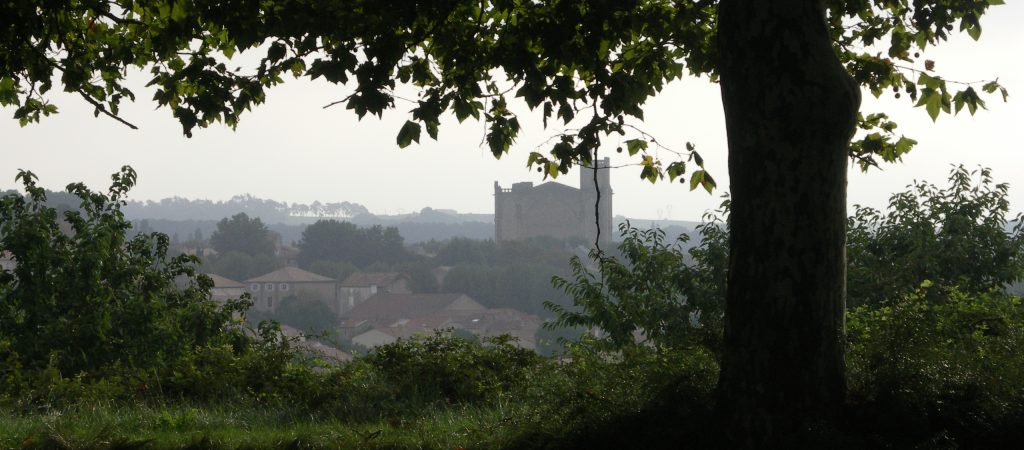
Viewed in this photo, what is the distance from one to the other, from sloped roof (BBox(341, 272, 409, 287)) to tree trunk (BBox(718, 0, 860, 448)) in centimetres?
10872

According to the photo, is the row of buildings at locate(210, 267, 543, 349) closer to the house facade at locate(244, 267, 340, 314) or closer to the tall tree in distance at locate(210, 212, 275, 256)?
the house facade at locate(244, 267, 340, 314)

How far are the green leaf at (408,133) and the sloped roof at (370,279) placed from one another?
106675 mm

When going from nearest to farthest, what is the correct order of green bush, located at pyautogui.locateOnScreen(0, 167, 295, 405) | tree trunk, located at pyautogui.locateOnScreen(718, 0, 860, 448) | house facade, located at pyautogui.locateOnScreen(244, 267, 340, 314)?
1. tree trunk, located at pyautogui.locateOnScreen(718, 0, 860, 448)
2. green bush, located at pyautogui.locateOnScreen(0, 167, 295, 405)
3. house facade, located at pyautogui.locateOnScreen(244, 267, 340, 314)

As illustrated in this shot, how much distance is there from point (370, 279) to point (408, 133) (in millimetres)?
109205

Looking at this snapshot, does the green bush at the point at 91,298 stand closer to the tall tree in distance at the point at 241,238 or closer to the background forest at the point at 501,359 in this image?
the background forest at the point at 501,359

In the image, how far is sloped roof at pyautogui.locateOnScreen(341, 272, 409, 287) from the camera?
112250 mm

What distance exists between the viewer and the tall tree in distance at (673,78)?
4.29 metres

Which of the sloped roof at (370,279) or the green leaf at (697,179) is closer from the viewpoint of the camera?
the green leaf at (697,179)

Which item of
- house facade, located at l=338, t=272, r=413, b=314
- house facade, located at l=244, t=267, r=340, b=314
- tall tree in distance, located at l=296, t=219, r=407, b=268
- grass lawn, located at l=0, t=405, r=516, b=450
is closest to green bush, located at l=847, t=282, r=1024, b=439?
grass lawn, located at l=0, t=405, r=516, b=450

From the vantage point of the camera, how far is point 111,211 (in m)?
13.3

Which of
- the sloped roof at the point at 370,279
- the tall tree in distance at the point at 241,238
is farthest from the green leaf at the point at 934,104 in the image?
the tall tree in distance at the point at 241,238

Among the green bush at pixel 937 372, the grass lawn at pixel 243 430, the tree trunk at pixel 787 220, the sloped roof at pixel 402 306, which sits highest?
the tree trunk at pixel 787 220

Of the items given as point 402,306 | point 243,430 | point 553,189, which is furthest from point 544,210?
point 243,430

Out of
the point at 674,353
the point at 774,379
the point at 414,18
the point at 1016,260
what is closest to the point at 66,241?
the point at 414,18
